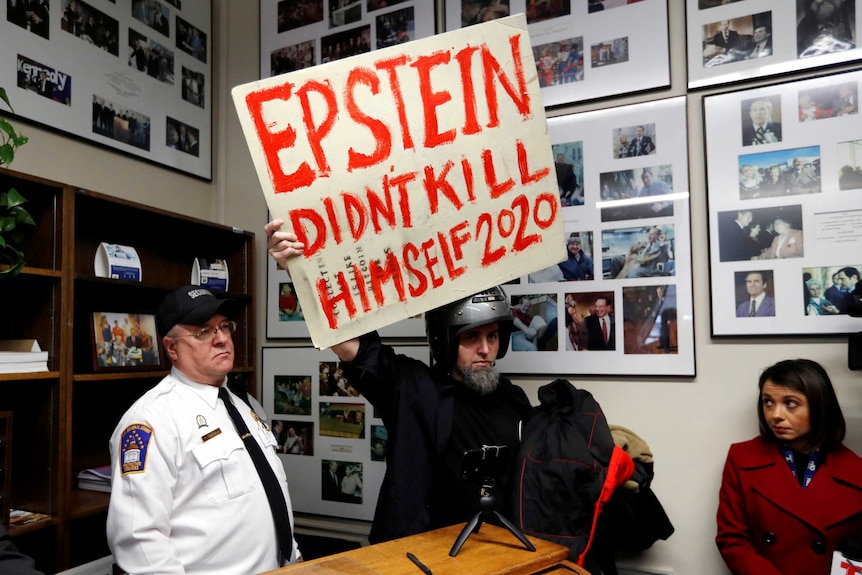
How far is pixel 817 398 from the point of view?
1.78 meters

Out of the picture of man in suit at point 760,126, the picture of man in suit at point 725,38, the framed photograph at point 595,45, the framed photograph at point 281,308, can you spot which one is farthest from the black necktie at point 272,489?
the picture of man in suit at point 725,38

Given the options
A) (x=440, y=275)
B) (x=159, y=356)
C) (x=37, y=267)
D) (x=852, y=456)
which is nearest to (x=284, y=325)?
(x=159, y=356)

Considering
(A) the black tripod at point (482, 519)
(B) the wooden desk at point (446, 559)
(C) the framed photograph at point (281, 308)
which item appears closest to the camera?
(B) the wooden desk at point (446, 559)

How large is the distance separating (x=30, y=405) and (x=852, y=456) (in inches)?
97.7

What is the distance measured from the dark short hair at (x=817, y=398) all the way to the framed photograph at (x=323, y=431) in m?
1.28

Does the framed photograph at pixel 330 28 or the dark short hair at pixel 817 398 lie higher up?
the framed photograph at pixel 330 28

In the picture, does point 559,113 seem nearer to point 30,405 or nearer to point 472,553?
point 472,553

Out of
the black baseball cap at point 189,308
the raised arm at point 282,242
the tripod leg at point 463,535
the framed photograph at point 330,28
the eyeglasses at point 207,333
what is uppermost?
the framed photograph at point 330,28

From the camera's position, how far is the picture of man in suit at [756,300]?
80.0 inches

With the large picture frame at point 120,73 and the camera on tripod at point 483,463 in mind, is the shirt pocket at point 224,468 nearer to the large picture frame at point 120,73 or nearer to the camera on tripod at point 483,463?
the camera on tripod at point 483,463

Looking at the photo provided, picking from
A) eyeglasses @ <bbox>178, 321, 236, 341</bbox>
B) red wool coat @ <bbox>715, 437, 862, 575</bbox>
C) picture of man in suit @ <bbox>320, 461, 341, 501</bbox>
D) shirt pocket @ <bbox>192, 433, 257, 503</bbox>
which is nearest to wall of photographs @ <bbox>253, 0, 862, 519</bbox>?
red wool coat @ <bbox>715, 437, 862, 575</bbox>

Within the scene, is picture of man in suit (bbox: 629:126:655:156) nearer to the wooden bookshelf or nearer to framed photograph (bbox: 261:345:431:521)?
framed photograph (bbox: 261:345:431:521)

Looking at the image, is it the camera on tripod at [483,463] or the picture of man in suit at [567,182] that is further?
the picture of man in suit at [567,182]

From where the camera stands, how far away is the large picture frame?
2176 millimetres
